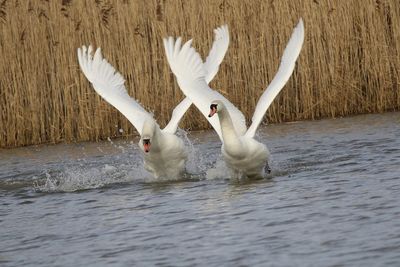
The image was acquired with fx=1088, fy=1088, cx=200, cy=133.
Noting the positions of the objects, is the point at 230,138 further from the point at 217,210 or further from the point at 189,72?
the point at 189,72

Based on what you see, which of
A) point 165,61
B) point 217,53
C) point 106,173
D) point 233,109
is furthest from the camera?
point 165,61

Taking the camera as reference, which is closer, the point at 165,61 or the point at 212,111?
the point at 212,111

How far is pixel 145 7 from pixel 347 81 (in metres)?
2.94

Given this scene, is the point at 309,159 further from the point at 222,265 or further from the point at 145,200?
the point at 222,265

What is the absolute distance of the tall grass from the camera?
14711mm

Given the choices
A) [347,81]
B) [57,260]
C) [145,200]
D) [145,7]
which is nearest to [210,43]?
[145,7]

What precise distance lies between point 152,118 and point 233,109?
82 cm

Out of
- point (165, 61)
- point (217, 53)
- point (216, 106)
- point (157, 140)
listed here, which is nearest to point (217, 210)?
point (216, 106)

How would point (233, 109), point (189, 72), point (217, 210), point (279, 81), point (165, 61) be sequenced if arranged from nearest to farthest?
1. point (217, 210)
2. point (279, 81)
3. point (233, 109)
4. point (189, 72)
5. point (165, 61)

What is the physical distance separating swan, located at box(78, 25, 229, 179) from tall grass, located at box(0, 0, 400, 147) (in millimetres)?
2479

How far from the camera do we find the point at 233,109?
429 inches

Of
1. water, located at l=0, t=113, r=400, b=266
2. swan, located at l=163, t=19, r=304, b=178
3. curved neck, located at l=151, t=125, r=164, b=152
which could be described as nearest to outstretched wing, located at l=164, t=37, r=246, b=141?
swan, located at l=163, t=19, r=304, b=178

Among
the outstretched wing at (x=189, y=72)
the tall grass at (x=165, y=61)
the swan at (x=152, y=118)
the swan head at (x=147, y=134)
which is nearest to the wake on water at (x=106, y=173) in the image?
the swan at (x=152, y=118)

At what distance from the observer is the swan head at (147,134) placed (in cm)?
995
